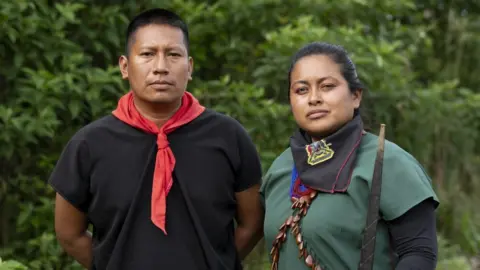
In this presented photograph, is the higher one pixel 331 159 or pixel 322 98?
pixel 322 98

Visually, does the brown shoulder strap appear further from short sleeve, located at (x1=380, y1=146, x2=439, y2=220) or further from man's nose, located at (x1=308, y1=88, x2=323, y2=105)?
man's nose, located at (x1=308, y1=88, x2=323, y2=105)

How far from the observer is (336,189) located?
282 cm

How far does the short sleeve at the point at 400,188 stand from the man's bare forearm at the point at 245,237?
2.80 ft

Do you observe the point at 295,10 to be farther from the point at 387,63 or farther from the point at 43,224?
the point at 43,224

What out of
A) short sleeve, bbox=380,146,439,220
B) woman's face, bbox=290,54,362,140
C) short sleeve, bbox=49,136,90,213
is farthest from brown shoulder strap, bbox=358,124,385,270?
short sleeve, bbox=49,136,90,213

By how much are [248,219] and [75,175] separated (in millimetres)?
694

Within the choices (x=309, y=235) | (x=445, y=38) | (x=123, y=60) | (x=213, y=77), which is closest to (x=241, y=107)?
(x=213, y=77)

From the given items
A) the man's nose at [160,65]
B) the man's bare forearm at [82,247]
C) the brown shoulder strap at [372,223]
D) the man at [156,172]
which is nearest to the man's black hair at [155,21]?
the man at [156,172]

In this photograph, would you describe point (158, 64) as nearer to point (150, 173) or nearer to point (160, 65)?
point (160, 65)

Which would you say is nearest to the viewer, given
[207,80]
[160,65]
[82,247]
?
[160,65]

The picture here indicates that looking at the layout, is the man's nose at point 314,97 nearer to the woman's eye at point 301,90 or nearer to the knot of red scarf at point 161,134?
the woman's eye at point 301,90

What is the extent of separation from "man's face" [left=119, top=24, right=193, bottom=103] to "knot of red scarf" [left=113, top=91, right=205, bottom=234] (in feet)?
0.25

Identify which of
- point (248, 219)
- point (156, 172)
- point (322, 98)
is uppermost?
point (322, 98)

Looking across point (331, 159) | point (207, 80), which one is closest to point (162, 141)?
point (331, 159)
